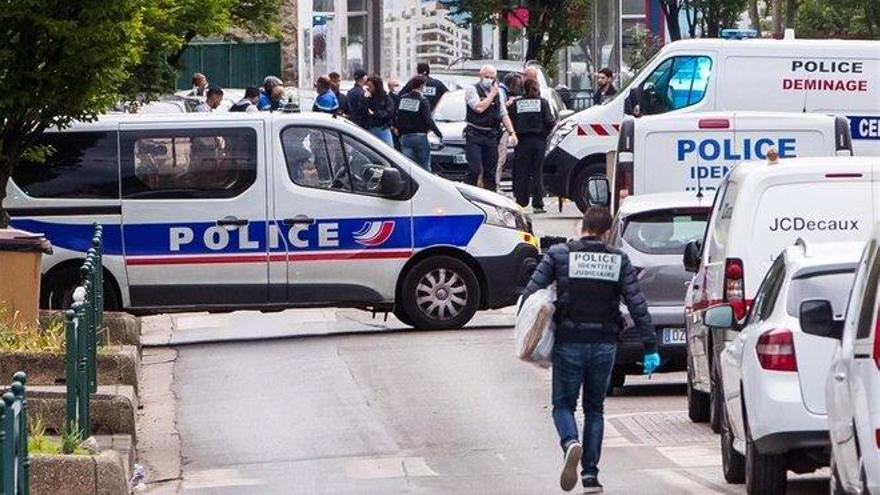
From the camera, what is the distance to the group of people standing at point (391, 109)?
30.1 metres

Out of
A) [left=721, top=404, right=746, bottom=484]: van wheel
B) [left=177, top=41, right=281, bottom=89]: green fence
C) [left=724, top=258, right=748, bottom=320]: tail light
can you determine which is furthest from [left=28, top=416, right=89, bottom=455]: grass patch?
[left=177, top=41, right=281, bottom=89]: green fence

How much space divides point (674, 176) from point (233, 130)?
4.36m

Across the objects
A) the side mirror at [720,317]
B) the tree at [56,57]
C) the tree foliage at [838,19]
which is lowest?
the side mirror at [720,317]

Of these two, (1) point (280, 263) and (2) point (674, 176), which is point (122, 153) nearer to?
(1) point (280, 263)

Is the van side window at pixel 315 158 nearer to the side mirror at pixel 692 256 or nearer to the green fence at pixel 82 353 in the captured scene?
the green fence at pixel 82 353

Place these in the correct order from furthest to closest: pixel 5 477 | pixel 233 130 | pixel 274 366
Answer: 1. pixel 233 130
2. pixel 274 366
3. pixel 5 477

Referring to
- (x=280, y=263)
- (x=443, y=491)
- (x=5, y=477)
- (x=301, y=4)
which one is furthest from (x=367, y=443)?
(x=301, y=4)

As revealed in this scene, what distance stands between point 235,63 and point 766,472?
4532cm

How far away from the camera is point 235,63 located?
56438 mm

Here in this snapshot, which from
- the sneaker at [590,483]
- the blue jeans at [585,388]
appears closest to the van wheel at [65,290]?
the blue jeans at [585,388]

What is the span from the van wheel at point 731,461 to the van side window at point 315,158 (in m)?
8.24

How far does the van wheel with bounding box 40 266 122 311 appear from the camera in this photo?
67.4ft

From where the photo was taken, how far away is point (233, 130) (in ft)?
68.1

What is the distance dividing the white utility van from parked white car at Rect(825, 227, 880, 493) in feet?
13.7
